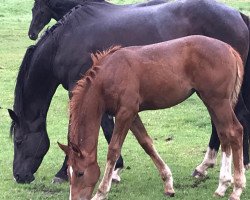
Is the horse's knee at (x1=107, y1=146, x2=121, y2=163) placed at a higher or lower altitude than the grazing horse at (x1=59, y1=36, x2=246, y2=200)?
lower

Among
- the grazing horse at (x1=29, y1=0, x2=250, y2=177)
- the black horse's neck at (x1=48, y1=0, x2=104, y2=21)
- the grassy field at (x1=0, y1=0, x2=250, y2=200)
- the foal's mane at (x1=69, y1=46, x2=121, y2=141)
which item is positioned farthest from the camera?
the black horse's neck at (x1=48, y1=0, x2=104, y2=21)

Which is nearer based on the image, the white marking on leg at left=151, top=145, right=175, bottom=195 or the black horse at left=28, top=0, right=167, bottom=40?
the white marking on leg at left=151, top=145, right=175, bottom=195

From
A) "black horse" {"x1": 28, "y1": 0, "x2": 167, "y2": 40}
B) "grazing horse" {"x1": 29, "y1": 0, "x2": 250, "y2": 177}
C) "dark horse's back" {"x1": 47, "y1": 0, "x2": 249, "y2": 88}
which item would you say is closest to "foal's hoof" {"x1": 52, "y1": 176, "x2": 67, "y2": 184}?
"grazing horse" {"x1": 29, "y1": 0, "x2": 250, "y2": 177}

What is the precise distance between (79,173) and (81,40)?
1.83 m

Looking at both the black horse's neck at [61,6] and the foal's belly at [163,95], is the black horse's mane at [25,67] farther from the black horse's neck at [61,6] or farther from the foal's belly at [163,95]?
the foal's belly at [163,95]

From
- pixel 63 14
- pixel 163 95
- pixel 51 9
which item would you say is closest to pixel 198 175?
pixel 163 95

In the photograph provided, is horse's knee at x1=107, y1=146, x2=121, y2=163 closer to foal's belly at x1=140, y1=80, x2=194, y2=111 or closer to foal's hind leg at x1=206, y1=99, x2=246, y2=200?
foal's belly at x1=140, y1=80, x2=194, y2=111

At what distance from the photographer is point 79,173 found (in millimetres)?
5148

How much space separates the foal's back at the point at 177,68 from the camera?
18.1 feet

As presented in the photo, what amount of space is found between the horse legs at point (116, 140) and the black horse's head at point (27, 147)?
47.6 inches

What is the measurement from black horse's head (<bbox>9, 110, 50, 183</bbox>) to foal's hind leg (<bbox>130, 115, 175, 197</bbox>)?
1197 millimetres

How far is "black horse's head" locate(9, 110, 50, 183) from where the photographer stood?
21.1ft

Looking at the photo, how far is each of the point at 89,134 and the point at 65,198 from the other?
1016mm

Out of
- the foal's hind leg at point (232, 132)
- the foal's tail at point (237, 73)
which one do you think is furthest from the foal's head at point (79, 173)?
the foal's tail at point (237, 73)
